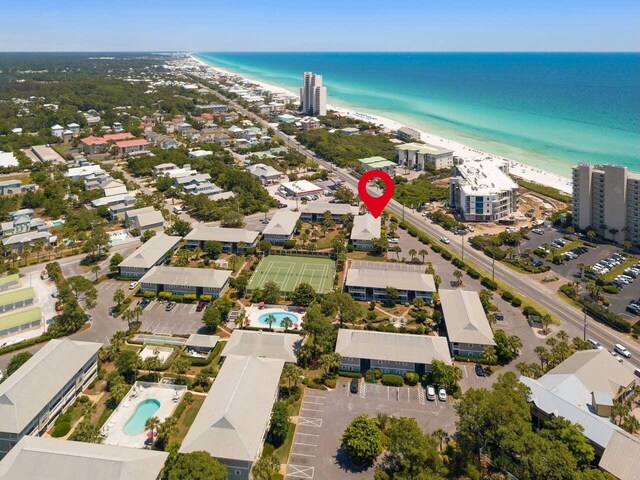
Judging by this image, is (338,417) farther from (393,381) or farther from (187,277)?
(187,277)

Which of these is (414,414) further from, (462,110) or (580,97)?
(580,97)

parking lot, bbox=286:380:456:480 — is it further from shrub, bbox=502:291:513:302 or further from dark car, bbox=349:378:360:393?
shrub, bbox=502:291:513:302

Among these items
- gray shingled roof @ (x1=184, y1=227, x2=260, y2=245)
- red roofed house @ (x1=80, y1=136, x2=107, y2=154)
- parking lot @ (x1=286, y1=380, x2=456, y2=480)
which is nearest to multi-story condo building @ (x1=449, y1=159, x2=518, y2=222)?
gray shingled roof @ (x1=184, y1=227, x2=260, y2=245)

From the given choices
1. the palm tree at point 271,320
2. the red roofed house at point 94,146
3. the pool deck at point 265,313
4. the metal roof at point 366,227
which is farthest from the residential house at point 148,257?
the red roofed house at point 94,146

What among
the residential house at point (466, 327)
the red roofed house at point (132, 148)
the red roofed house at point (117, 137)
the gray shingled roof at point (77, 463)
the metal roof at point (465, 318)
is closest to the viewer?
the gray shingled roof at point (77, 463)

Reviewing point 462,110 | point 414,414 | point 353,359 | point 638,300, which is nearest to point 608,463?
point 414,414

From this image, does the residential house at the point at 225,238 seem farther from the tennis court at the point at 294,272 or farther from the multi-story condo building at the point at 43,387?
the multi-story condo building at the point at 43,387
